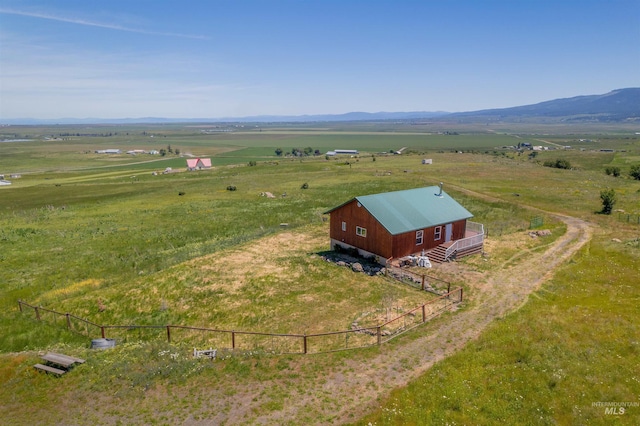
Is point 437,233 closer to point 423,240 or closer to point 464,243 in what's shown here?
point 423,240

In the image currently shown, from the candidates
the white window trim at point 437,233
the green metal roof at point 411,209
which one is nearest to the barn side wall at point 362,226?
the green metal roof at point 411,209

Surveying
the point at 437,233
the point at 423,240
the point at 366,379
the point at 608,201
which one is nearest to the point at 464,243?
the point at 437,233

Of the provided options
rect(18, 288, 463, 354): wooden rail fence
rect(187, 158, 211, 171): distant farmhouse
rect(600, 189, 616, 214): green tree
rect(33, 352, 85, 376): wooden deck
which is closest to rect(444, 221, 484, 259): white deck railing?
rect(18, 288, 463, 354): wooden rail fence

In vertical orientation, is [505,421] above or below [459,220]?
below

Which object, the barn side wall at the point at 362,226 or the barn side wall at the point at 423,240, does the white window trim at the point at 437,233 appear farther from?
the barn side wall at the point at 362,226

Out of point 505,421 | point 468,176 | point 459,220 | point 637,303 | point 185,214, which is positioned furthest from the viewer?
point 468,176

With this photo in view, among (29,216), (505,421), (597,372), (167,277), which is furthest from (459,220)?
(29,216)

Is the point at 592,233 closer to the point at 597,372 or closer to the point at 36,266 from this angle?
the point at 597,372
